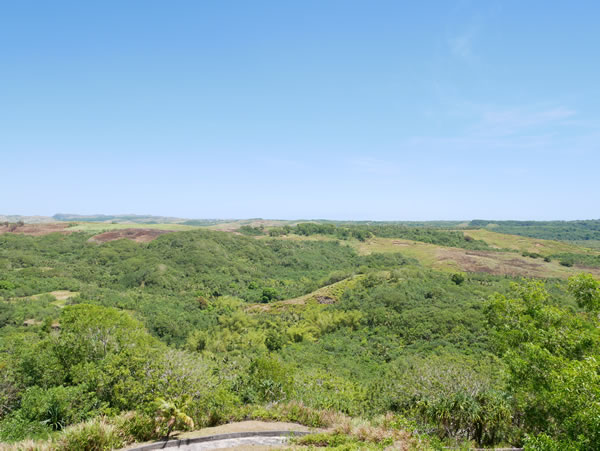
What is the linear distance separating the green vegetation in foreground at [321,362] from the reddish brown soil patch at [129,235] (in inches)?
1308

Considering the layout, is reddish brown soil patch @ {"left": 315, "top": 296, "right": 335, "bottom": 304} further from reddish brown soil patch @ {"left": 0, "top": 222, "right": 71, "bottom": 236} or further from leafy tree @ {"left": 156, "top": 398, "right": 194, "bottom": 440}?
reddish brown soil patch @ {"left": 0, "top": 222, "right": 71, "bottom": 236}

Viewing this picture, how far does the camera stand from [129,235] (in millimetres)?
134500

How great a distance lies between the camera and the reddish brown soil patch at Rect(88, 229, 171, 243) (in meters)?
128

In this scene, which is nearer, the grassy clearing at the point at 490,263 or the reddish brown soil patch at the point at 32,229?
the grassy clearing at the point at 490,263

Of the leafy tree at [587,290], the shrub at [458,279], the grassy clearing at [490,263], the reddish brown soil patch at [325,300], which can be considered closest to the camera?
the leafy tree at [587,290]

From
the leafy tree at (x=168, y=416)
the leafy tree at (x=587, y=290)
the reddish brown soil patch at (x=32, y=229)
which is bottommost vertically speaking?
the leafy tree at (x=168, y=416)

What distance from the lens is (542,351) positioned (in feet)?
47.5

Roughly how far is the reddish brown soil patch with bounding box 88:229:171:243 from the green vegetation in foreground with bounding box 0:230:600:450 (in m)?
33.2

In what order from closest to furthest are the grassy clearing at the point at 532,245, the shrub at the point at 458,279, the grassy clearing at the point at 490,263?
the shrub at the point at 458,279
the grassy clearing at the point at 490,263
the grassy clearing at the point at 532,245

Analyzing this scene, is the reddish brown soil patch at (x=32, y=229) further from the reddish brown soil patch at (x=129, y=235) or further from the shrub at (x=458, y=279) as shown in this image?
the shrub at (x=458, y=279)

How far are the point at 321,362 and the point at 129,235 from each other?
114294mm

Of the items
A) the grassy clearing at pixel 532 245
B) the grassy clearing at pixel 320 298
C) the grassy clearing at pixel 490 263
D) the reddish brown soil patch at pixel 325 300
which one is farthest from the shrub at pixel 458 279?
the grassy clearing at pixel 532 245

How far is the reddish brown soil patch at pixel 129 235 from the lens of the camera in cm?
12775

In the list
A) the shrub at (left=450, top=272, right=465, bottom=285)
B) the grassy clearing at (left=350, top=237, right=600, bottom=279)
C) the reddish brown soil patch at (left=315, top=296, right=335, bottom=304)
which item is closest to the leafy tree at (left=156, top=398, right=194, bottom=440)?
the reddish brown soil patch at (left=315, top=296, right=335, bottom=304)
